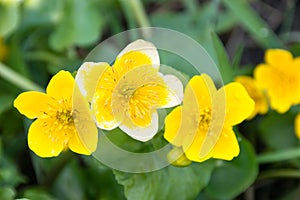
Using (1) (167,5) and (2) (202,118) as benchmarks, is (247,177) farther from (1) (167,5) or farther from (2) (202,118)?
(1) (167,5)

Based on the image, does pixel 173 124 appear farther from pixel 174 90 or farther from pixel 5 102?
pixel 5 102

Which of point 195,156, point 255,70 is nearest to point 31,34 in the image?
point 255,70

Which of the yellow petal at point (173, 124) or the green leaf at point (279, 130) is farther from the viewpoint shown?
the green leaf at point (279, 130)

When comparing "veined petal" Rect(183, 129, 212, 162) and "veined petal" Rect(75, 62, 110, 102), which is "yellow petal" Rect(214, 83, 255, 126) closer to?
"veined petal" Rect(183, 129, 212, 162)

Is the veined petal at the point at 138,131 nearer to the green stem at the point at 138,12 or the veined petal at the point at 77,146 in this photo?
the veined petal at the point at 77,146

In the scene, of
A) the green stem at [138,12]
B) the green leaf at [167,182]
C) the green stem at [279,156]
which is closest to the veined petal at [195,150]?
the green leaf at [167,182]
